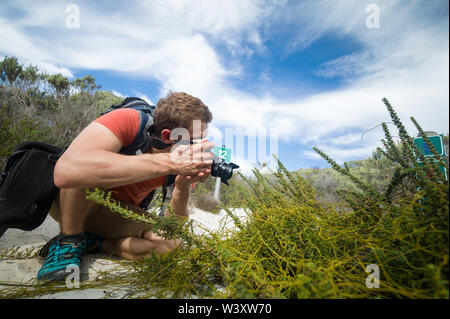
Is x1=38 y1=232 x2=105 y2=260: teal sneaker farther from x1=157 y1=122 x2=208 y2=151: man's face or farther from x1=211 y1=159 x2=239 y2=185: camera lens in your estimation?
x1=211 y1=159 x2=239 y2=185: camera lens

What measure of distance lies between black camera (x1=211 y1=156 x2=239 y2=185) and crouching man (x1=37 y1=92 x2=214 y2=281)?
0.19 feet

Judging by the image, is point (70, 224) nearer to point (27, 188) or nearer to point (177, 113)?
point (27, 188)

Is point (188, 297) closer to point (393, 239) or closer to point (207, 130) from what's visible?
point (393, 239)

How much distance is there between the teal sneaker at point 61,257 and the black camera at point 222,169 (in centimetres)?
120

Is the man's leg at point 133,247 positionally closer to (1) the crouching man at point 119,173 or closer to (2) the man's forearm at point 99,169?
(1) the crouching man at point 119,173

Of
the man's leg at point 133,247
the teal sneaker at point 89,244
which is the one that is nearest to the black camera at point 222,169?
the man's leg at point 133,247

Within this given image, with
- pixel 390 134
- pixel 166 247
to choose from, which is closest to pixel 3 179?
pixel 166 247

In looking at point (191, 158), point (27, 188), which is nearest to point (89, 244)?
point (27, 188)

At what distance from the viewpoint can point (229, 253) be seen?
42.3 inches

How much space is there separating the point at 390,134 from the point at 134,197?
2.23 m

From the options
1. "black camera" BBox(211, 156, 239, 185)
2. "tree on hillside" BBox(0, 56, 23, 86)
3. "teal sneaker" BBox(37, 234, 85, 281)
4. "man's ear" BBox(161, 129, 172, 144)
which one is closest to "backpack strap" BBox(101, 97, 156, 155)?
"man's ear" BBox(161, 129, 172, 144)

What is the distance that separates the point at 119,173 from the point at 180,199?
974 millimetres

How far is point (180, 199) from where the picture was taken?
237cm

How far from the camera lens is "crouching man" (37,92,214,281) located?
147 cm
